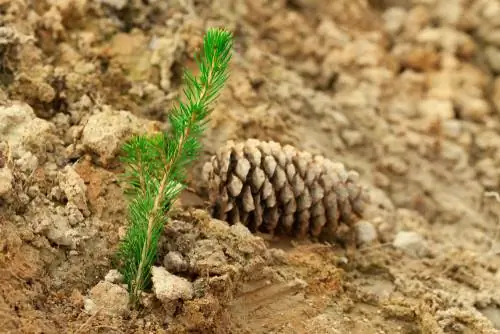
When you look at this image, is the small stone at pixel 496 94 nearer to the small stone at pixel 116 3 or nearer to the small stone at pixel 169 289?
the small stone at pixel 116 3

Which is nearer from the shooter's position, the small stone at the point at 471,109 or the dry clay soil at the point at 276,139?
the dry clay soil at the point at 276,139

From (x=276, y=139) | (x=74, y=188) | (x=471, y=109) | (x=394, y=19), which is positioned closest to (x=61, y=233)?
(x=74, y=188)

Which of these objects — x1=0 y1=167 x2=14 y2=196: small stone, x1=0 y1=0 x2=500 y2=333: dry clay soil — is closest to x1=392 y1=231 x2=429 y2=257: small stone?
x1=0 y1=0 x2=500 y2=333: dry clay soil

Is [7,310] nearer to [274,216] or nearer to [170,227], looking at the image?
[170,227]

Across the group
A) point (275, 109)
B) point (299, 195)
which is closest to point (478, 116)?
point (275, 109)

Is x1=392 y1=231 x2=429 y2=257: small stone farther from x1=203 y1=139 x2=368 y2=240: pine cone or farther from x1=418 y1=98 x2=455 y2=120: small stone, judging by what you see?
x1=418 y1=98 x2=455 y2=120: small stone

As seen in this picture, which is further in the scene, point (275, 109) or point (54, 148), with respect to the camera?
point (275, 109)

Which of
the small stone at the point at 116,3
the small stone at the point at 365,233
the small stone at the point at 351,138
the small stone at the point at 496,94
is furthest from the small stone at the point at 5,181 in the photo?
the small stone at the point at 496,94
